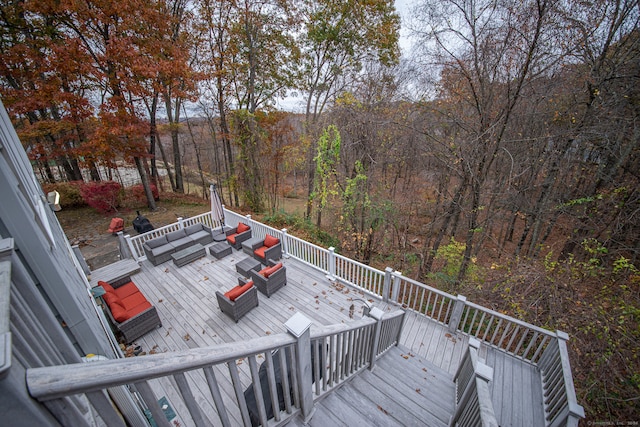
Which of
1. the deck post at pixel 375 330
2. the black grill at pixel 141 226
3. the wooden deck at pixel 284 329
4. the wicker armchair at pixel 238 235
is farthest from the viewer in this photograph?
the black grill at pixel 141 226

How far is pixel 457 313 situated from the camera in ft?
14.5

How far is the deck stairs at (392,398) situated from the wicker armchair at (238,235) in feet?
17.8

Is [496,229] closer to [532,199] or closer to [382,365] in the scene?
[532,199]

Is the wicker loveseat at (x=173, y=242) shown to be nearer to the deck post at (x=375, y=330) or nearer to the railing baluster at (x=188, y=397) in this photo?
the deck post at (x=375, y=330)

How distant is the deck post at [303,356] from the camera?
187 centimetres

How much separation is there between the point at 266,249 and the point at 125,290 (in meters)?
3.34

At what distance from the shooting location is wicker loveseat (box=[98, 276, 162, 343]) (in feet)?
14.4

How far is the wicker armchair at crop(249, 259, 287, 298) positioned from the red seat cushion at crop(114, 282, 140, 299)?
2646 millimetres

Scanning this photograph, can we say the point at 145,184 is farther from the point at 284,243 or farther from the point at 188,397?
the point at 188,397

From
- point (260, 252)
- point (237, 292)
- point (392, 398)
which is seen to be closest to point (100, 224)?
point (260, 252)

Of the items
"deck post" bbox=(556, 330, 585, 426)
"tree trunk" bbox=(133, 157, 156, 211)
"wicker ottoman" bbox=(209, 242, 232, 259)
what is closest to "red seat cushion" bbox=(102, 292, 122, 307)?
"wicker ottoman" bbox=(209, 242, 232, 259)

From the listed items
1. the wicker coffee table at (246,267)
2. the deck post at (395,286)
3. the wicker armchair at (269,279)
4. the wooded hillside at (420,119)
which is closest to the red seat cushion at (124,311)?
the wicker coffee table at (246,267)

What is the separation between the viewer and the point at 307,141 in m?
9.89

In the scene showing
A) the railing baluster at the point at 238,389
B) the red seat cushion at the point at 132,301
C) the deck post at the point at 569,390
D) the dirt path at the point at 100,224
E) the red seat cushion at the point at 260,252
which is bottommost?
the dirt path at the point at 100,224
